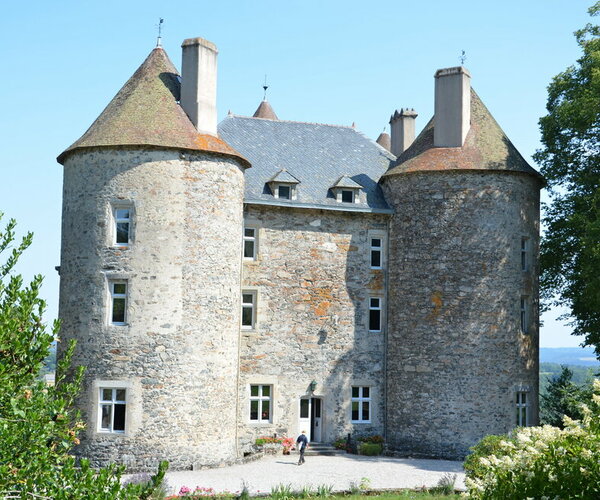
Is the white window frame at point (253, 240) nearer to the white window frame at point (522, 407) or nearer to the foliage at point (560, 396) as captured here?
the white window frame at point (522, 407)

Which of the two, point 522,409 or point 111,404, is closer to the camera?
point 111,404

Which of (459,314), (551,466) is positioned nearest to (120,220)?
(459,314)

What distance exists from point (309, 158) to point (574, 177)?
9431 millimetres

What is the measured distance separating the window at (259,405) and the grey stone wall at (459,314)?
13.7ft

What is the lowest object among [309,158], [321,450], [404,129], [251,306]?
[321,450]

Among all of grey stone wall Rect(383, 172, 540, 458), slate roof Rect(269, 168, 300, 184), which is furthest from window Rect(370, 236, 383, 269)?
slate roof Rect(269, 168, 300, 184)

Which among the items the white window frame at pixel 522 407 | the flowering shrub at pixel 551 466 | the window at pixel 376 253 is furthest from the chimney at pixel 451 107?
the flowering shrub at pixel 551 466

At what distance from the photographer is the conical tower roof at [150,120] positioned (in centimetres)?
2428

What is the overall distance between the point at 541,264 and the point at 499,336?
420 centimetres

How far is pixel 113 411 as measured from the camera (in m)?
23.6

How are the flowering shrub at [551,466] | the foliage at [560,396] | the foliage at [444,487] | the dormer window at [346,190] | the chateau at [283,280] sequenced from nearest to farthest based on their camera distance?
the flowering shrub at [551,466] < the foliage at [444,487] < the chateau at [283,280] < the dormer window at [346,190] < the foliage at [560,396]

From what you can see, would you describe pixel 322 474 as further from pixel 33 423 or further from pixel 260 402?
pixel 33 423

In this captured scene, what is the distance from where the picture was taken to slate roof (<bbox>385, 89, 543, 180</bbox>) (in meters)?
27.6

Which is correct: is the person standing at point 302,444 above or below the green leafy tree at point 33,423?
below
